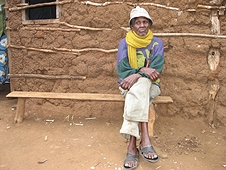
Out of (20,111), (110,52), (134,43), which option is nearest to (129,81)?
(134,43)

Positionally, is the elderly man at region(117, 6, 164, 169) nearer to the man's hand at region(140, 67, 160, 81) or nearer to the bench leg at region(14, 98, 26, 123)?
the man's hand at region(140, 67, 160, 81)

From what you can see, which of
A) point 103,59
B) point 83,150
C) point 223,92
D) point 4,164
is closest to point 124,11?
point 103,59

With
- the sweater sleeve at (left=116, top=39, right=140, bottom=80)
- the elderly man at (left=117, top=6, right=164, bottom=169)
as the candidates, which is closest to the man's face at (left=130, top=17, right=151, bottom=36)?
the elderly man at (left=117, top=6, right=164, bottom=169)

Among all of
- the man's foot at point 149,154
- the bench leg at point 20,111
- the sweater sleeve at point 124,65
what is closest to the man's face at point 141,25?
the sweater sleeve at point 124,65

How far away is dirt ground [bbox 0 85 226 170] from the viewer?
2.51 metres

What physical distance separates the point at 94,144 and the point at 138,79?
104 centimetres

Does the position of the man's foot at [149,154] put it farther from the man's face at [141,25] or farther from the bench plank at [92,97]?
the man's face at [141,25]

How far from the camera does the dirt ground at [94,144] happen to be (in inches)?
98.8

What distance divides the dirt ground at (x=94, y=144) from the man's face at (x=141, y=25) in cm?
140

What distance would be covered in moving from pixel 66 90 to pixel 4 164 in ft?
5.32

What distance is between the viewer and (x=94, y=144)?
2932mm

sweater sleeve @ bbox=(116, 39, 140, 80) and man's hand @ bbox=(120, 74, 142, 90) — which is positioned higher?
sweater sleeve @ bbox=(116, 39, 140, 80)

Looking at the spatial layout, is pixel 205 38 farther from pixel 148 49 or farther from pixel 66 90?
pixel 66 90

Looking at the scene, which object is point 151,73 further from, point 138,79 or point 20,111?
point 20,111
